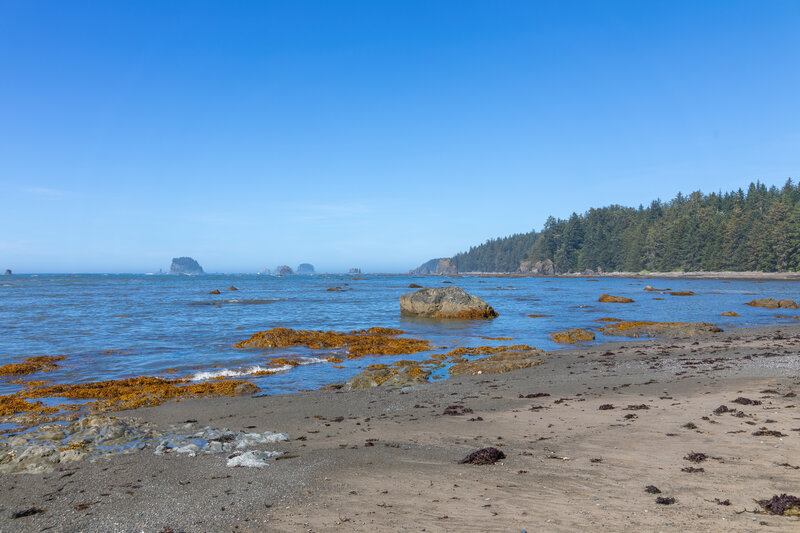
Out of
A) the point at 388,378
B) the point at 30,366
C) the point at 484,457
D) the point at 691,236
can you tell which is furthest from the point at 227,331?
the point at 691,236

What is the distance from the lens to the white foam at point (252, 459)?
28.0ft

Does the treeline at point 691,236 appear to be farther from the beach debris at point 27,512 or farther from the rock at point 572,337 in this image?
the beach debris at point 27,512

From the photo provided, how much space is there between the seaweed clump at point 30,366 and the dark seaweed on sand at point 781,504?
75.1 feet

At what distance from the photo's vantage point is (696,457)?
8.16 metres

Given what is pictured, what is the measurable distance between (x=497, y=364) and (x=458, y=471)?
35.7 feet

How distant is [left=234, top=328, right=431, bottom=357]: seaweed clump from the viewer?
23812mm

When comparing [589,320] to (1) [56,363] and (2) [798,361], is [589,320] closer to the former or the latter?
(2) [798,361]

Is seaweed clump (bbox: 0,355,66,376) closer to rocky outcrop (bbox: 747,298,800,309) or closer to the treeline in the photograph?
rocky outcrop (bbox: 747,298,800,309)

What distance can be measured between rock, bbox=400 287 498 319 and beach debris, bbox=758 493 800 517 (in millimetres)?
31188

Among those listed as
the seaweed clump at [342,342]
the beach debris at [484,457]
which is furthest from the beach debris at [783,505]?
the seaweed clump at [342,342]

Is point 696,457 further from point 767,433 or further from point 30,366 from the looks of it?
point 30,366

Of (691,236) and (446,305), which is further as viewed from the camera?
(691,236)

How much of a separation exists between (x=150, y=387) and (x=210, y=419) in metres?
5.20

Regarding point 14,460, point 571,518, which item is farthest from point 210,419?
point 571,518
